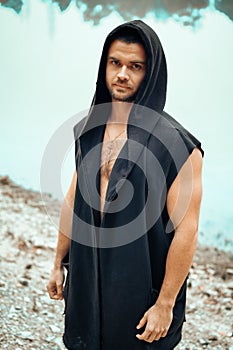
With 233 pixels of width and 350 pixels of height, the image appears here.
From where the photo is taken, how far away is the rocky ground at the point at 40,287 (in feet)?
7.01

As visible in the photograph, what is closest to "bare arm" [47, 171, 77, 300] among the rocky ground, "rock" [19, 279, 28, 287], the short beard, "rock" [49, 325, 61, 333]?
the short beard

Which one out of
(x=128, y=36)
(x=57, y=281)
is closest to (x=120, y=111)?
(x=128, y=36)

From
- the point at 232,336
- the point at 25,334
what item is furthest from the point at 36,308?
the point at 232,336

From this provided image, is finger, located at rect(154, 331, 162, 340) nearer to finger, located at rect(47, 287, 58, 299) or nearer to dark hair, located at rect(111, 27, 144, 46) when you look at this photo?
finger, located at rect(47, 287, 58, 299)

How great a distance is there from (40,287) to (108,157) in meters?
1.58

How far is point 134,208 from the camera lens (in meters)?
1.12

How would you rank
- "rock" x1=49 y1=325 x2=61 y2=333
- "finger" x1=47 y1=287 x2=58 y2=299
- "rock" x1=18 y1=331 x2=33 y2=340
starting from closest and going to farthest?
"finger" x1=47 y1=287 x2=58 y2=299, "rock" x1=18 y1=331 x2=33 y2=340, "rock" x1=49 y1=325 x2=61 y2=333

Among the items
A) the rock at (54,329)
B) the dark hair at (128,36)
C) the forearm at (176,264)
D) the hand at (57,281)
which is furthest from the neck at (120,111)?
the rock at (54,329)

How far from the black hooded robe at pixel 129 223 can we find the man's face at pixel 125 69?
24 millimetres

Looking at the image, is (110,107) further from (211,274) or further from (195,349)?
(211,274)

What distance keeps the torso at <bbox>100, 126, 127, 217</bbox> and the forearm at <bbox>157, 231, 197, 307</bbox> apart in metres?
0.20

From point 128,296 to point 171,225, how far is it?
0.20 m

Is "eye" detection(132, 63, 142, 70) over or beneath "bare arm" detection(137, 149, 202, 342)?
over

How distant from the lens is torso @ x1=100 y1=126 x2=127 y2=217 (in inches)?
45.9
